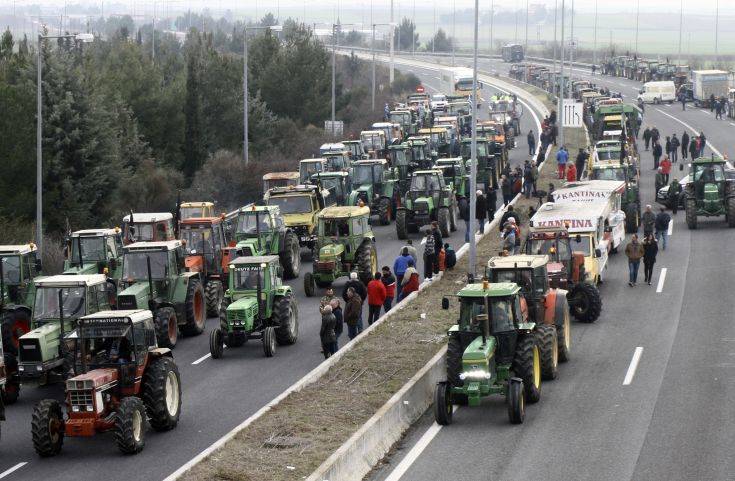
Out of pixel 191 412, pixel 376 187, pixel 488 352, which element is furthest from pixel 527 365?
pixel 376 187

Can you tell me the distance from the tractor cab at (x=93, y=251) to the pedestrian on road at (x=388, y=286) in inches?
254

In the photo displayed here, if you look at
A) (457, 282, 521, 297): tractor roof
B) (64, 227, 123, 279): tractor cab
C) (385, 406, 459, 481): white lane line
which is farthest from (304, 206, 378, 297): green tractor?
(385, 406, 459, 481): white lane line

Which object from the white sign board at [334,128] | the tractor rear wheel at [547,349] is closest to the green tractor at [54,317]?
the tractor rear wheel at [547,349]

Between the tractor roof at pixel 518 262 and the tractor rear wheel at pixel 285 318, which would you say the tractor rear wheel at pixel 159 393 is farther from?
the tractor roof at pixel 518 262

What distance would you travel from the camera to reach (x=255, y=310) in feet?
94.2

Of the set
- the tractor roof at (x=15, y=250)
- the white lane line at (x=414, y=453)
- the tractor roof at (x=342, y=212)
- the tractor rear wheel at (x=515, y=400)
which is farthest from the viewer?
the tractor roof at (x=342, y=212)

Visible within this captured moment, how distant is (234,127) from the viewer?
74.8 metres

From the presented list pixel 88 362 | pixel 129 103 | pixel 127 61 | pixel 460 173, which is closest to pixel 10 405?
pixel 88 362

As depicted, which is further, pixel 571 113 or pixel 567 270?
pixel 571 113

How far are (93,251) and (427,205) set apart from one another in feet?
46.2

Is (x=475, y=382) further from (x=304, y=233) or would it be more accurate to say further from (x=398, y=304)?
(x=304, y=233)

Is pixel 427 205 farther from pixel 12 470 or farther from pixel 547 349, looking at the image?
pixel 12 470

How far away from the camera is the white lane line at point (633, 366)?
24.4 m

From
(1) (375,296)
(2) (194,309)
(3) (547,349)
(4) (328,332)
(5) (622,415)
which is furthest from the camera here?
(2) (194,309)
